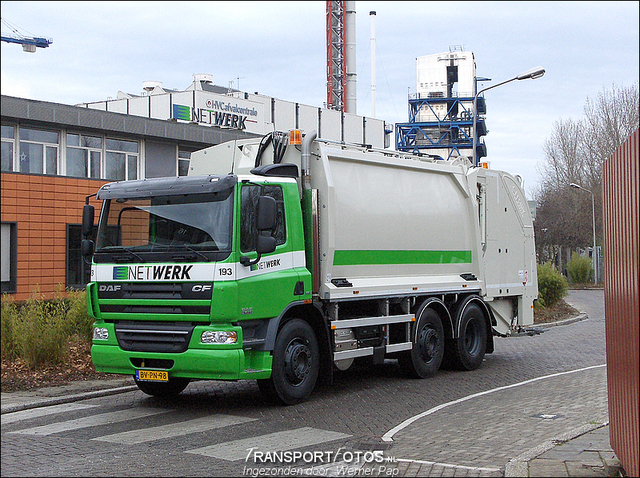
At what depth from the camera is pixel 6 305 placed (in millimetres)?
4602

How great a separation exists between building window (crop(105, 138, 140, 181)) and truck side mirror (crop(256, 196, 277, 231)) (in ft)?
68.9

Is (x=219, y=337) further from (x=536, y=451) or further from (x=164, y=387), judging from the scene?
(x=536, y=451)

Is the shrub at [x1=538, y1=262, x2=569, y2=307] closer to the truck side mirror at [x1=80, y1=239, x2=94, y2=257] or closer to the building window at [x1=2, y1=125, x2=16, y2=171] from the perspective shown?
the building window at [x1=2, y1=125, x2=16, y2=171]

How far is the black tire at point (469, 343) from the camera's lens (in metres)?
13.4

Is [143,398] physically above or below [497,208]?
below

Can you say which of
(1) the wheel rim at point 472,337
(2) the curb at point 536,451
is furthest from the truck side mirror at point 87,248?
(1) the wheel rim at point 472,337

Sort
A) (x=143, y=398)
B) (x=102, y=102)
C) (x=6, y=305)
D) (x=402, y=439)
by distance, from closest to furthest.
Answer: (x=6, y=305) < (x=402, y=439) < (x=143, y=398) < (x=102, y=102)

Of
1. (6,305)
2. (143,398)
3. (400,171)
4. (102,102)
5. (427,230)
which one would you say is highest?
(102,102)

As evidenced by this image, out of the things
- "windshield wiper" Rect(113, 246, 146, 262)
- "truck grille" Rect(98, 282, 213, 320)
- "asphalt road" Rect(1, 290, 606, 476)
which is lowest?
"asphalt road" Rect(1, 290, 606, 476)

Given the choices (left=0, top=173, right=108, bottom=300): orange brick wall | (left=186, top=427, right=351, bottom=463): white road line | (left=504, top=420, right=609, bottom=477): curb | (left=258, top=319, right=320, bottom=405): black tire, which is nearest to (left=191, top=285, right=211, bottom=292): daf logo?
(left=258, top=319, right=320, bottom=405): black tire

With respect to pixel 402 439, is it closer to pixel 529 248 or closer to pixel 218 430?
pixel 218 430

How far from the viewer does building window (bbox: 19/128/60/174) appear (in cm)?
2678

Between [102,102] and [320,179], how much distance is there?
5809cm

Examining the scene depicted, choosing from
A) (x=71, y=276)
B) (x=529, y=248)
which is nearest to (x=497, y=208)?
(x=529, y=248)
